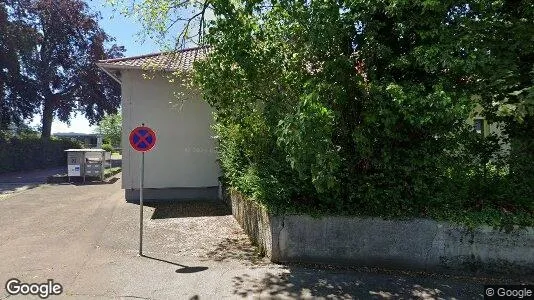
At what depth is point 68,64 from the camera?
28500 millimetres

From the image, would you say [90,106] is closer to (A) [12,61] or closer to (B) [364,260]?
(A) [12,61]

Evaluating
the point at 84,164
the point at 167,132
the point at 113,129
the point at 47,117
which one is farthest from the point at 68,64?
the point at 113,129

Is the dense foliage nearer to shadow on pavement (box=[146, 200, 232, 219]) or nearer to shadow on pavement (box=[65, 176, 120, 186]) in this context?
shadow on pavement (box=[146, 200, 232, 219])

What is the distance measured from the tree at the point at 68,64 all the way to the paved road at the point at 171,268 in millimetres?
21958

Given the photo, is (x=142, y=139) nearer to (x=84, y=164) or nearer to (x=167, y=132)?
(x=167, y=132)

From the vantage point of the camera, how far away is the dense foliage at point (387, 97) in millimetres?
5086

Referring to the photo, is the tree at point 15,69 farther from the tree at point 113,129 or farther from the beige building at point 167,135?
the tree at point 113,129

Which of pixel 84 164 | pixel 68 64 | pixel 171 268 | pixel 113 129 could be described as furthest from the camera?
pixel 113 129

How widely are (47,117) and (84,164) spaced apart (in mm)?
14655

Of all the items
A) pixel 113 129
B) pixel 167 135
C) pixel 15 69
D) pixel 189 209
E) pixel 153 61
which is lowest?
pixel 189 209

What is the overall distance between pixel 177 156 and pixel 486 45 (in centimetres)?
862

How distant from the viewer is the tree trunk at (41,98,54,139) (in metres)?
28.2

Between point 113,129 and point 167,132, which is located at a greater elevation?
point 113,129

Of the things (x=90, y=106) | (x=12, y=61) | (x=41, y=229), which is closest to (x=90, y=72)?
(x=90, y=106)
